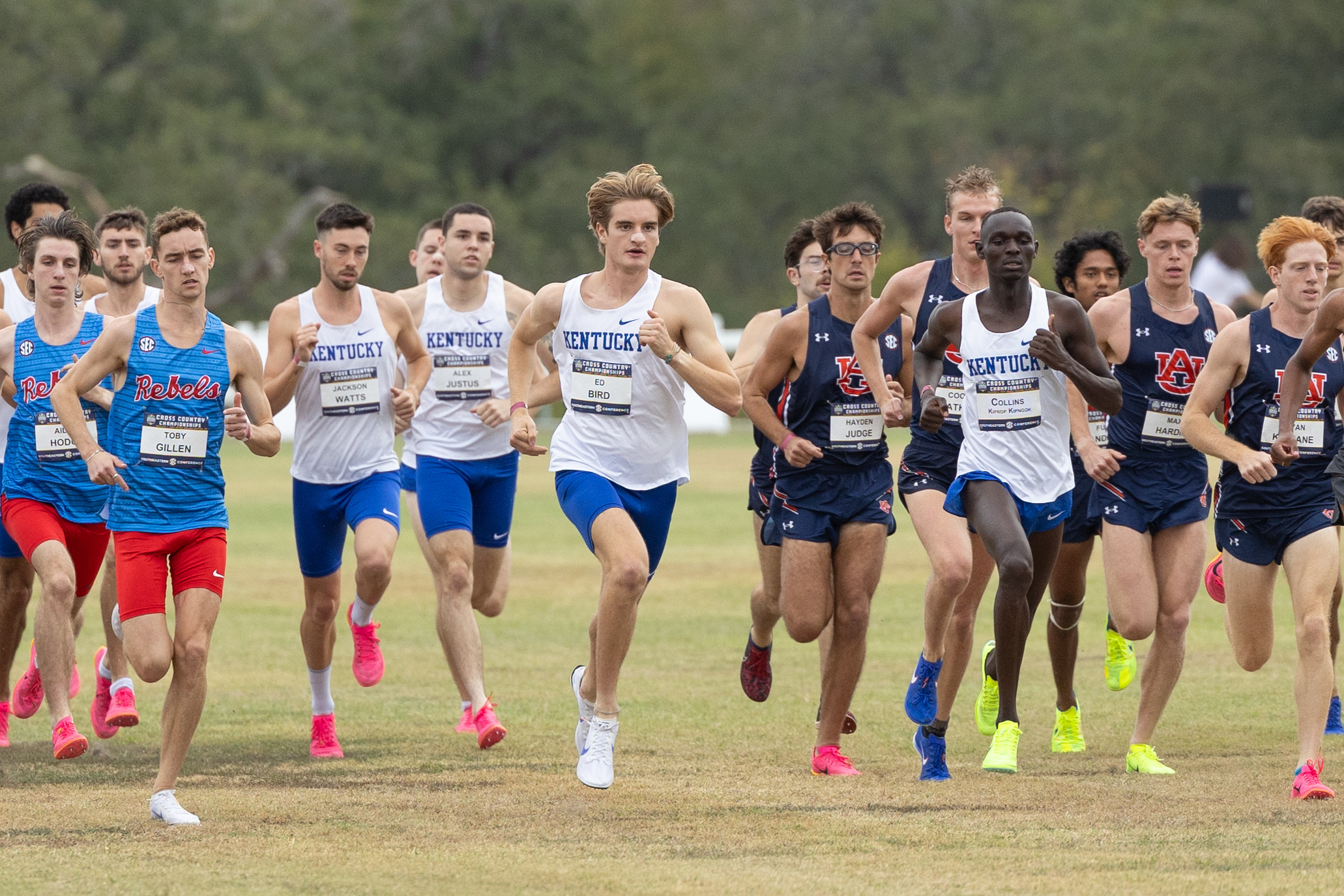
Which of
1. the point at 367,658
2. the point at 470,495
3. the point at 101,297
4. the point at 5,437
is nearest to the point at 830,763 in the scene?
the point at 470,495

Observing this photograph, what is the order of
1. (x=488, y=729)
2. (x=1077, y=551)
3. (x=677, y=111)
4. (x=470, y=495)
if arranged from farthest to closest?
1. (x=677, y=111)
2. (x=470, y=495)
3. (x=1077, y=551)
4. (x=488, y=729)

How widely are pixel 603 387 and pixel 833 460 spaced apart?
109 cm

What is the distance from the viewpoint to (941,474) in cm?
840

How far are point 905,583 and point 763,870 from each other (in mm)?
9831

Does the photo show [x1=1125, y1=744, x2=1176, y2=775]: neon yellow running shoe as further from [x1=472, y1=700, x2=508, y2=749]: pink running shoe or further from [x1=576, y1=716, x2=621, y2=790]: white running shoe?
[x1=472, y1=700, x2=508, y2=749]: pink running shoe

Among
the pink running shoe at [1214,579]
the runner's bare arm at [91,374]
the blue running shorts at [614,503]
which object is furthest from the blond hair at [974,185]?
the runner's bare arm at [91,374]

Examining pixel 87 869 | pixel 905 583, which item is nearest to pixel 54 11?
pixel 905 583

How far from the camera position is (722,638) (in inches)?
517

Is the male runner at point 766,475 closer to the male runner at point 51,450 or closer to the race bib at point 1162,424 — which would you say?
the race bib at point 1162,424

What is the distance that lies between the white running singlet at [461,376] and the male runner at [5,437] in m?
1.68

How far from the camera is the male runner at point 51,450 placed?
8.53 meters

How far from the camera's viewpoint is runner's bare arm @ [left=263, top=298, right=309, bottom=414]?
29.6ft

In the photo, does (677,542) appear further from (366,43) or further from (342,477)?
(366,43)

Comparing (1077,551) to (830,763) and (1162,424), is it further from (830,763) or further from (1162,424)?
(830,763)
